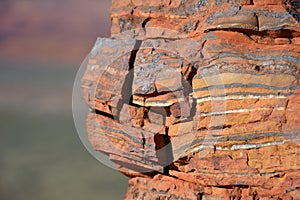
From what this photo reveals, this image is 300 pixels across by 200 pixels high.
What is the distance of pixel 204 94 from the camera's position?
7457 mm

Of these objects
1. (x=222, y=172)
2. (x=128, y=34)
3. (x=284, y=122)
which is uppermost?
(x=128, y=34)

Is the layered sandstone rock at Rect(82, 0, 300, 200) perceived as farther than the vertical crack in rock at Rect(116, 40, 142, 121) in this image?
No

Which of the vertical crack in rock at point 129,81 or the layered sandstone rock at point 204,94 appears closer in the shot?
the layered sandstone rock at point 204,94

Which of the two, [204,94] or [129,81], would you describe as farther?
[129,81]

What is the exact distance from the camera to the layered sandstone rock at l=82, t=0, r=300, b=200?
7.27 metres

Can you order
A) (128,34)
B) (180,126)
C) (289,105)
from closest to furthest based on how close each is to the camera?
1. (289,105)
2. (180,126)
3. (128,34)

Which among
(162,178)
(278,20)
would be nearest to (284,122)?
(278,20)

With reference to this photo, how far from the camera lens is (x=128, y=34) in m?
8.53

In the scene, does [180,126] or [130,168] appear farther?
[130,168]

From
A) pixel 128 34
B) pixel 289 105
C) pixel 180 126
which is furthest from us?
pixel 128 34

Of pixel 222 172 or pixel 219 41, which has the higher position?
pixel 219 41

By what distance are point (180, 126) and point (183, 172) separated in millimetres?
671

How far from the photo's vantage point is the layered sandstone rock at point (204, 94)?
727cm

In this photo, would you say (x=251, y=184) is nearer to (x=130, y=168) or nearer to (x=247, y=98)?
(x=247, y=98)
